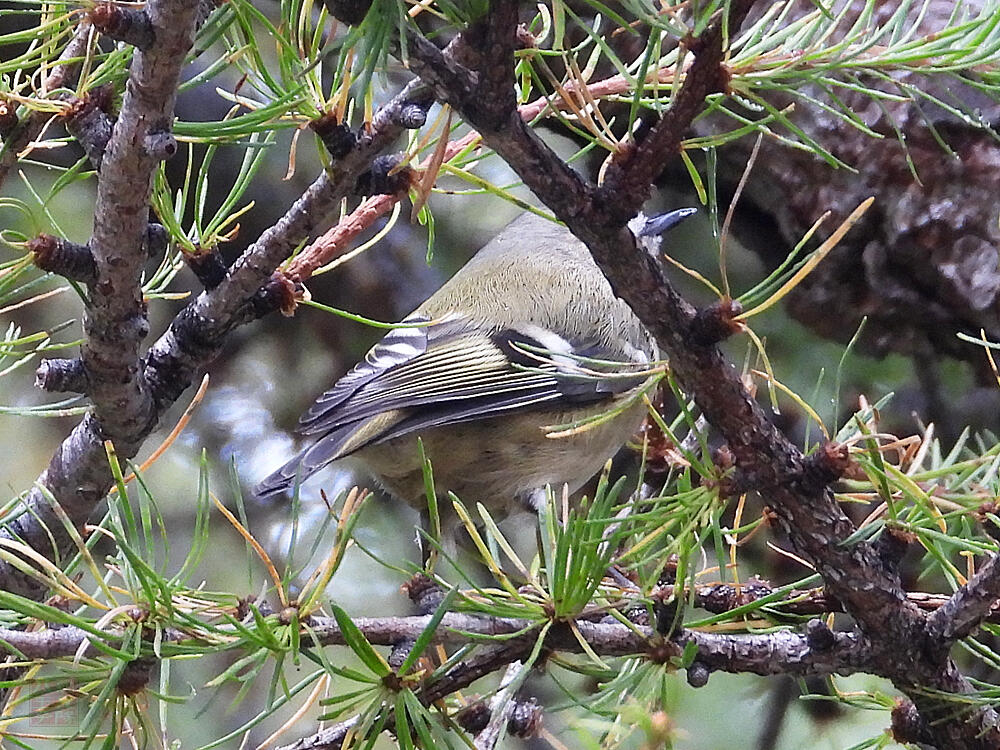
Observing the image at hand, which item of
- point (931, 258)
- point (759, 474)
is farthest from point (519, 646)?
point (931, 258)

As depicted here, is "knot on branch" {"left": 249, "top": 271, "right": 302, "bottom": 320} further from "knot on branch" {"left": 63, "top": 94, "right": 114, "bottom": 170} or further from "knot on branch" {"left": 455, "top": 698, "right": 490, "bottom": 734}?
"knot on branch" {"left": 455, "top": 698, "right": 490, "bottom": 734}

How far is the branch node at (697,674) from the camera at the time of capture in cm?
97

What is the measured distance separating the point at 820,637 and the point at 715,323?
350 mm

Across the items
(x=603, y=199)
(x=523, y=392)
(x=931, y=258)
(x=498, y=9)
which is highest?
(x=498, y=9)

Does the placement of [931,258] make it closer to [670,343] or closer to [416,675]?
[670,343]

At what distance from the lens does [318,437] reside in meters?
2.01

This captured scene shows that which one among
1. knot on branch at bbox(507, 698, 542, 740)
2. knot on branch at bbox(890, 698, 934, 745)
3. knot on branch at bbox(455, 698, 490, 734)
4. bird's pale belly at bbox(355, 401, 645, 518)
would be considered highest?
knot on branch at bbox(890, 698, 934, 745)

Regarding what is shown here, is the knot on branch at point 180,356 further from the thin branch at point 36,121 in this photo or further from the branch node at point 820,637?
the branch node at point 820,637

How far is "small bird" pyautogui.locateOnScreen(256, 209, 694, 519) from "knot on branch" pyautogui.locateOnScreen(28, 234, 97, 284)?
25.4 inches

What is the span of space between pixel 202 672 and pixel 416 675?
168 centimetres

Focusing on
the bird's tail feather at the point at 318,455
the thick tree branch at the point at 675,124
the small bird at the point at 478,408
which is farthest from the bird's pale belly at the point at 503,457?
the thick tree branch at the point at 675,124

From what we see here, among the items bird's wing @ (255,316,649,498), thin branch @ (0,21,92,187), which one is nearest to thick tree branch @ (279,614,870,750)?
thin branch @ (0,21,92,187)

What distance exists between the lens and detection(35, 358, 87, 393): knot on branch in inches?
45.6

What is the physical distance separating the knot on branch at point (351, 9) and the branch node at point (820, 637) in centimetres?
68
